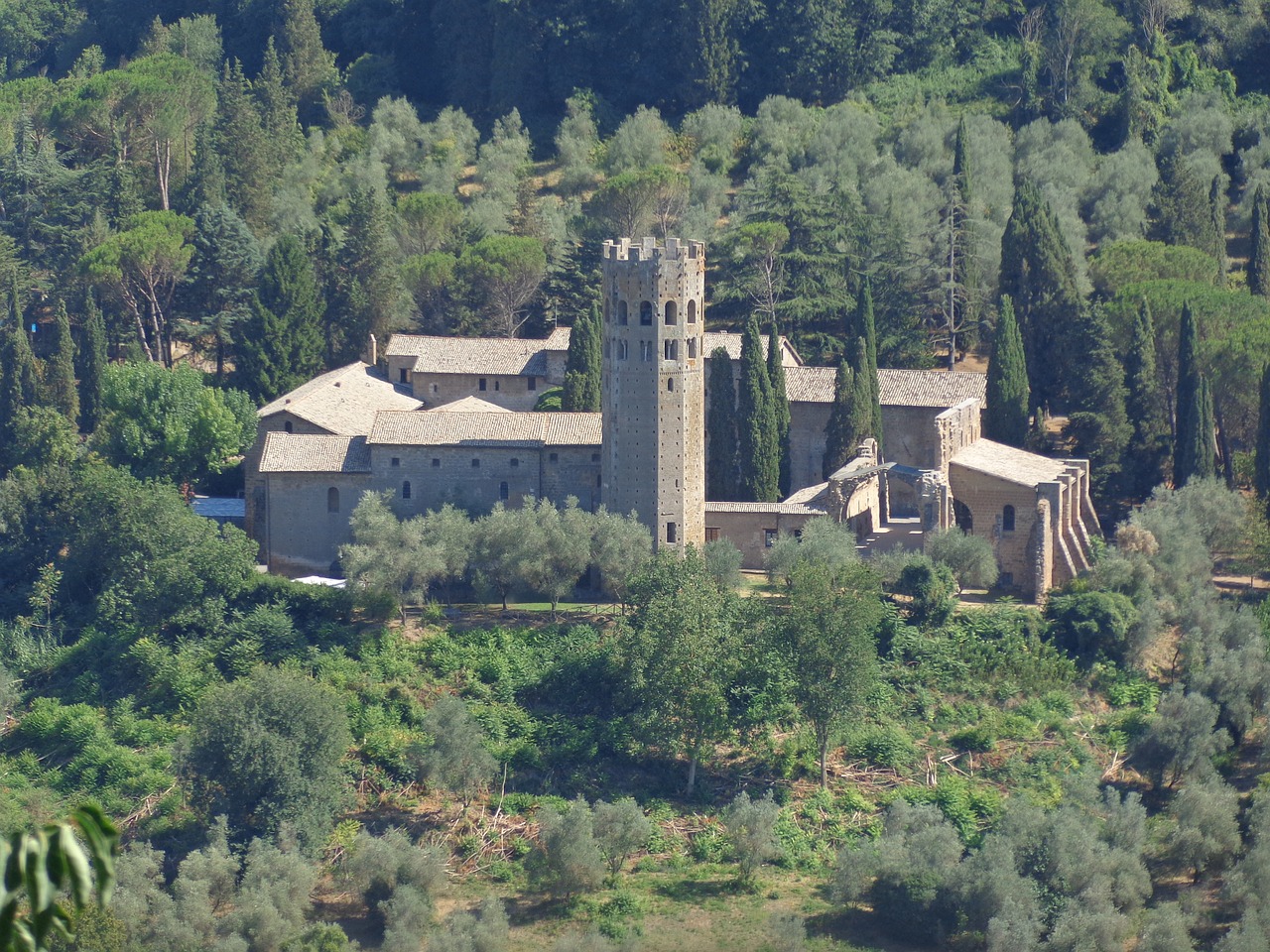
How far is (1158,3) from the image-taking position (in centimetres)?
7500

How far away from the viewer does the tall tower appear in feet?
141

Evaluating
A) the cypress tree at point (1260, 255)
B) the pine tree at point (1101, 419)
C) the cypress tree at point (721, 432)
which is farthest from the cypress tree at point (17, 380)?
the cypress tree at point (1260, 255)

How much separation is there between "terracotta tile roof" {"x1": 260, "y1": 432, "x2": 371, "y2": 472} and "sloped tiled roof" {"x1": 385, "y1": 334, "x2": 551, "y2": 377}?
6.19 m

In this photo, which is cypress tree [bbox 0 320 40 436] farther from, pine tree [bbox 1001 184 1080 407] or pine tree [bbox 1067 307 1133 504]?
pine tree [bbox 1067 307 1133 504]

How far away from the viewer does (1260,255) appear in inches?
2338

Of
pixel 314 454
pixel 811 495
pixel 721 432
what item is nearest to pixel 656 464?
pixel 811 495

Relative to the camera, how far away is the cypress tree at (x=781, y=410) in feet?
159

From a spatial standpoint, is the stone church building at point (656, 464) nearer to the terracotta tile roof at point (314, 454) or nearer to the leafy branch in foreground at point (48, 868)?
the terracotta tile roof at point (314, 454)

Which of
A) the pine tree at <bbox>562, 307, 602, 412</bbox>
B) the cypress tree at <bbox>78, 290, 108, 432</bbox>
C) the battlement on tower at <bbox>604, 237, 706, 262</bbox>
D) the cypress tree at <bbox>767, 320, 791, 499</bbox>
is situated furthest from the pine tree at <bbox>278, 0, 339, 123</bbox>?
the battlement on tower at <bbox>604, 237, 706, 262</bbox>

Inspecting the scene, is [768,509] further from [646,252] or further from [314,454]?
[314,454]

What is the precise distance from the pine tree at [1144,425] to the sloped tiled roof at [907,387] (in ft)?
11.9

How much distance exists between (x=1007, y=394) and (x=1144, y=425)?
3.36 meters

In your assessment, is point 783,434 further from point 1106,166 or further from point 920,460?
point 1106,166

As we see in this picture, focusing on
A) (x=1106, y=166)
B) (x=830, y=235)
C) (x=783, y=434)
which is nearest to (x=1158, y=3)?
(x=1106, y=166)
